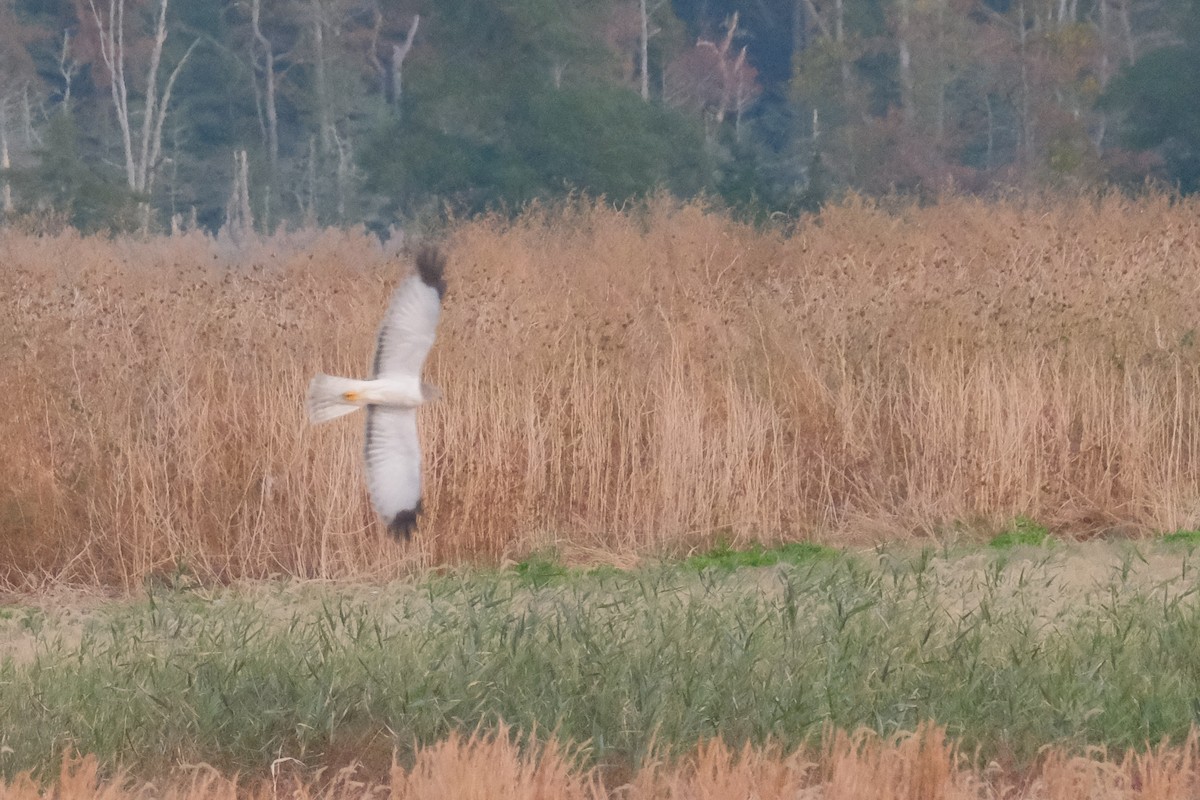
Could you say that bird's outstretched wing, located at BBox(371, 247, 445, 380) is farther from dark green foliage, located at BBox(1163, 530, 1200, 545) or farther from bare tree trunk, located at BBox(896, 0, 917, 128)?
bare tree trunk, located at BBox(896, 0, 917, 128)

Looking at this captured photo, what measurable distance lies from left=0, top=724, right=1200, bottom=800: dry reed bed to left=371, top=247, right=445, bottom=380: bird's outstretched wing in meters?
1.76

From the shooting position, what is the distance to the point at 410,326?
647 centimetres

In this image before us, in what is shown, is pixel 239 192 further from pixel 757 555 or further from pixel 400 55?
pixel 757 555

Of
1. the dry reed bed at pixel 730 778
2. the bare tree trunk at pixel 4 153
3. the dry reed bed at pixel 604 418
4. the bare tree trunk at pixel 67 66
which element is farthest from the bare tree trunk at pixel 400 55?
the dry reed bed at pixel 730 778

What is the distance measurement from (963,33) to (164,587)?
25.6 m

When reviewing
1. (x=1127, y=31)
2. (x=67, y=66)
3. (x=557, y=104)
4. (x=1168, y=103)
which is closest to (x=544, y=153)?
(x=557, y=104)

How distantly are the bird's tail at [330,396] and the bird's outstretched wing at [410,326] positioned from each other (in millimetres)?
214

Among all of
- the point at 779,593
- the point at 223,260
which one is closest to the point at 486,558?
the point at 779,593

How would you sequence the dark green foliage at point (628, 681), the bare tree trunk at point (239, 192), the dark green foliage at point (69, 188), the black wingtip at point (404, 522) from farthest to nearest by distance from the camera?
the bare tree trunk at point (239, 192)
the dark green foliage at point (69, 188)
the black wingtip at point (404, 522)
the dark green foliage at point (628, 681)

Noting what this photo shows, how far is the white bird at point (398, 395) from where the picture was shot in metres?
6.23

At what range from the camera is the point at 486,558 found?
29.3ft

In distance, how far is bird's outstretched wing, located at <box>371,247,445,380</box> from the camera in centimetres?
641

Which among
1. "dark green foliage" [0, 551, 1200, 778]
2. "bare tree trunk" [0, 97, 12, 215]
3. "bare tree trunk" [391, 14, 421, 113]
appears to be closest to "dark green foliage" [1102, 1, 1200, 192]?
"bare tree trunk" [391, 14, 421, 113]

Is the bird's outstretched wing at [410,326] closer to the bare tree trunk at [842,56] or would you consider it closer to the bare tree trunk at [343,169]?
the bare tree trunk at [343,169]
